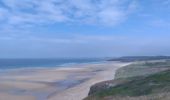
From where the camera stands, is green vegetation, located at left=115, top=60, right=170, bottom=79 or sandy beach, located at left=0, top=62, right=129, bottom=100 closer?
sandy beach, located at left=0, top=62, right=129, bottom=100

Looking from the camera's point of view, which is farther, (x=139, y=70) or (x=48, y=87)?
(x=139, y=70)

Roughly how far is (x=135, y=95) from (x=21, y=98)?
1550 centimetres

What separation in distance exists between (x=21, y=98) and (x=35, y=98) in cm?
154

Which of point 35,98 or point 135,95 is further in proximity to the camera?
point 35,98

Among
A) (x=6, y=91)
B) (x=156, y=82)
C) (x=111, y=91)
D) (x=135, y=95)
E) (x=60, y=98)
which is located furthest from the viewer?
(x=6, y=91)

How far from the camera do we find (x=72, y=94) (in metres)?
34.8

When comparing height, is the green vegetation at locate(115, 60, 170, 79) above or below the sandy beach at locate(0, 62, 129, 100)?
above

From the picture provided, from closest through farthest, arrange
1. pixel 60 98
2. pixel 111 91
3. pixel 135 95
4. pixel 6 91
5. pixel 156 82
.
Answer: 1. pixel 135 95
2. pixel 111 91
3. pixel 156 82
4. pixel 60 98
5. pixel 6 91

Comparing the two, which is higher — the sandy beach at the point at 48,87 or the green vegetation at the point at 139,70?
the green vegetation at the point at 139,70

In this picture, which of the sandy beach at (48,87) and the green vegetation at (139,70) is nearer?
the sandy beach at (48,87)

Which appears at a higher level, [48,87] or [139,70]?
[139,70]

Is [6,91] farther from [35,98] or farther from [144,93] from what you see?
[144,93]

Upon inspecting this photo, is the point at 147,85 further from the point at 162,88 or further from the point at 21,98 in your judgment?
the point at 21,98

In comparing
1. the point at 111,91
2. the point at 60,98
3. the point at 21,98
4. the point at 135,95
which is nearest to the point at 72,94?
the point at 60,98
